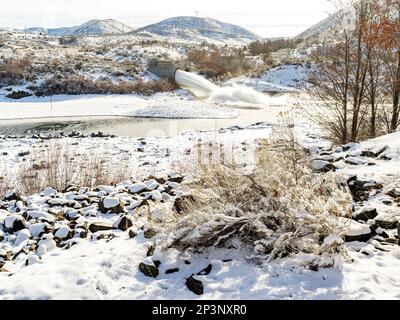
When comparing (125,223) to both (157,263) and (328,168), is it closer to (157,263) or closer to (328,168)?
(157,263)

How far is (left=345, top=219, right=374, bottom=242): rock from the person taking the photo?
479 cm

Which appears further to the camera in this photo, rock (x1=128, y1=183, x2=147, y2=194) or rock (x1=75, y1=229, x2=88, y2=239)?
rock (x1=128, y1=183, x2=147, y2=194)

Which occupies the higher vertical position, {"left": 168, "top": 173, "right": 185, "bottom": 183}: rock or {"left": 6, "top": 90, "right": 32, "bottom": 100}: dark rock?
{"left": 6, "top": 90, "right": 32, "bottom": 100}: dark rock

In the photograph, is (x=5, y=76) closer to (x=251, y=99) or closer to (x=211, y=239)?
(x=251, y=99)

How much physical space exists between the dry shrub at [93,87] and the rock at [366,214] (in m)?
31.0

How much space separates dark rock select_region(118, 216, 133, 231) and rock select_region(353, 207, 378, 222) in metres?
3.07

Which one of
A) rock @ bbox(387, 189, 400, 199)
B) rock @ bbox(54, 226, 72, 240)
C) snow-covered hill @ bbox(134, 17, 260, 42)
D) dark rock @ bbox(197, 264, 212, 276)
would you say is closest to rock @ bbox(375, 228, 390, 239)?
rock @ bbox(387, 189, 400, 199)

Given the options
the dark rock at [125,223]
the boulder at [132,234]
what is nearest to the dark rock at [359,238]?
the boulder at [132,234]

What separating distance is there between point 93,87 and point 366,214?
110 feet

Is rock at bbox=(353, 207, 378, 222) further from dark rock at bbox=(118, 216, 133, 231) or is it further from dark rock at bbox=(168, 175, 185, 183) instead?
dark rock at bbox=(168, 175, 185, 183)

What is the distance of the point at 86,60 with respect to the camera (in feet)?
143

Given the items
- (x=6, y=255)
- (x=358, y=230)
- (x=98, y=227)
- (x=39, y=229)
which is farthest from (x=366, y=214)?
(x=6, y=255)

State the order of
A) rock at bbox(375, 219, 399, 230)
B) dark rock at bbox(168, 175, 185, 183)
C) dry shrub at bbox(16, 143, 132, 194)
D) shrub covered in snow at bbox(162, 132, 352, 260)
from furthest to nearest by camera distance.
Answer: dry shrub at bbox(16, 143, 132, 194), dark rock at bbox(168, 175, 185, 183), rock at bbox(375, 219, 399, 230), shrub covered in snow at bbox(162, 132, 352, 260)

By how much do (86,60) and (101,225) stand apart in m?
40.6
